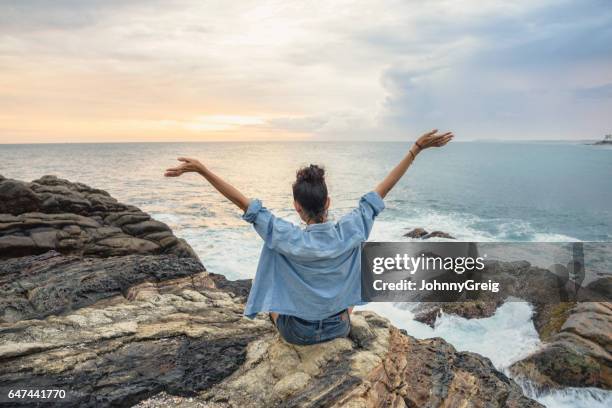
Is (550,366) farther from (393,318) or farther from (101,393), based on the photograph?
(101,393)

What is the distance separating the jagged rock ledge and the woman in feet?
1.15

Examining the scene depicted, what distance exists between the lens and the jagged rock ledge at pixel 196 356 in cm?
383

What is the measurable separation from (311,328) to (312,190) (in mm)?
1396

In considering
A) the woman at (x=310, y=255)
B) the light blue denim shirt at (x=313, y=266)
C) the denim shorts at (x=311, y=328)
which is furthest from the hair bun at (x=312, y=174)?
the denim shorts at (x=311, y=328)

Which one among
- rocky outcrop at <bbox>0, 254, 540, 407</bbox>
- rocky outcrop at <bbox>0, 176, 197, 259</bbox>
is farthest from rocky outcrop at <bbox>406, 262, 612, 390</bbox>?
rocky outcrop at <bbox>0, 176, 197, 259</bbox>

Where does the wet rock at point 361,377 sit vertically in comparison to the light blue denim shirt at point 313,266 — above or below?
below

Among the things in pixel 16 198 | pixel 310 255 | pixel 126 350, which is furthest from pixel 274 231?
pixel 16 198

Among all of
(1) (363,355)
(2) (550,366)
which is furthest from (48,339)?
(2) (550,366)

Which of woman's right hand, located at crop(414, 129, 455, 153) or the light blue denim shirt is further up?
woman's right hand, located at crop(414, 129, 455, 153)

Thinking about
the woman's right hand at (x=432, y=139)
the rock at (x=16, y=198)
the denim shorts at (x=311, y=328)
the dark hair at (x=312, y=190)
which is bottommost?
the rock at (x=16, y=198)

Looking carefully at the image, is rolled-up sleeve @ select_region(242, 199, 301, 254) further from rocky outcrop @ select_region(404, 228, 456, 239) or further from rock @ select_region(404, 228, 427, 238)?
rock @ select_region(404, 228, 427, 238)

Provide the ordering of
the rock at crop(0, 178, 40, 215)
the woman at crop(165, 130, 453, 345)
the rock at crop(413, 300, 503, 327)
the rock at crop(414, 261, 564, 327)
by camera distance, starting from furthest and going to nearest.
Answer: the rock at crop(0, 178, 40, 215) < the rock at crop(414, 261, 564, 327) < the rock at crop(413, 300, 503, 327) < the woman at crop(165, 130, 453, 345)

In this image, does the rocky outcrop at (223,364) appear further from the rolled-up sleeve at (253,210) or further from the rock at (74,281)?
the rolled-up sleeve at (253,210)

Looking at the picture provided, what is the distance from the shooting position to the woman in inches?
147
